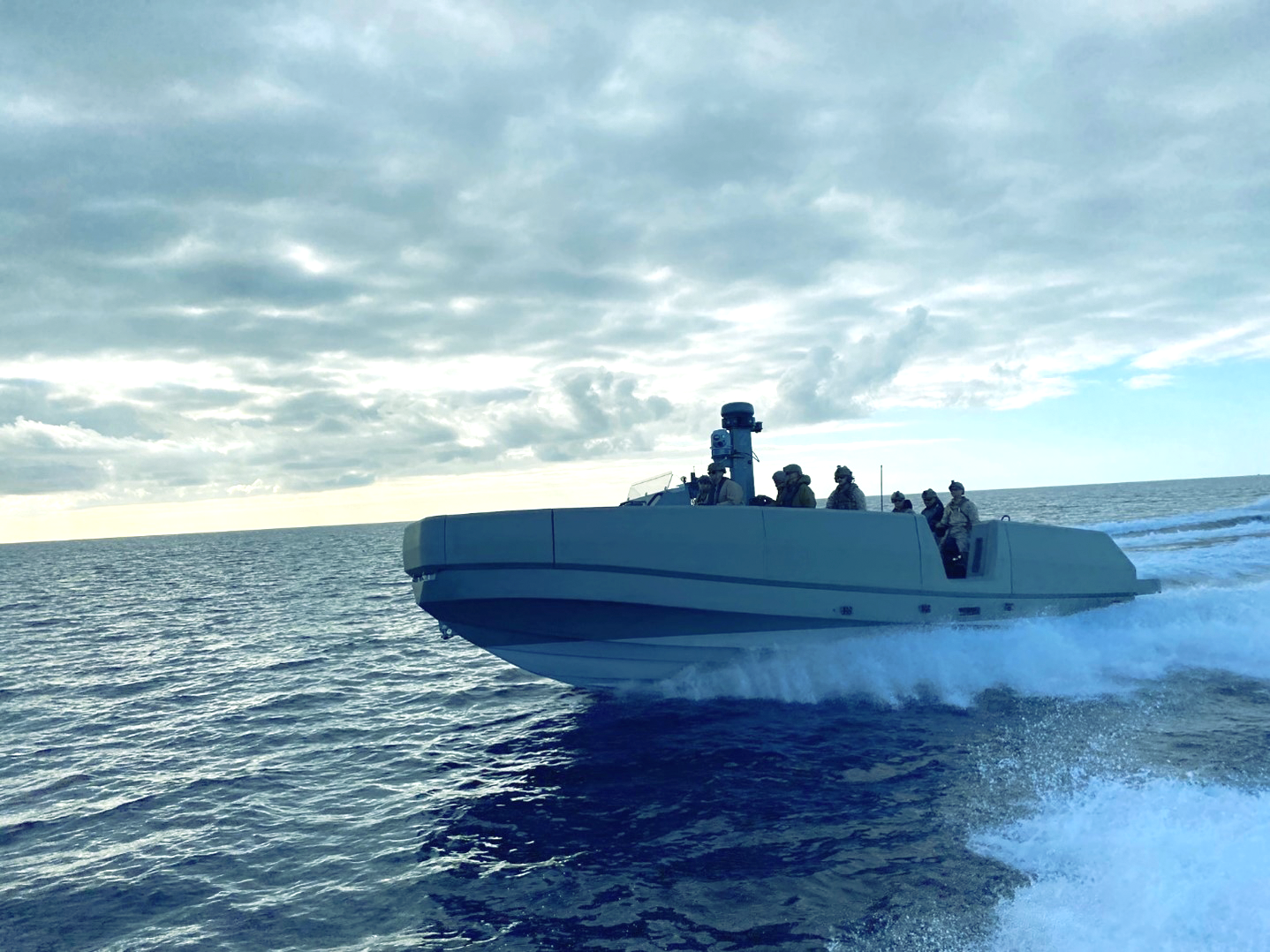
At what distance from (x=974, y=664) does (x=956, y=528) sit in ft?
6.07

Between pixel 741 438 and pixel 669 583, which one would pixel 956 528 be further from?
pixel 669 583

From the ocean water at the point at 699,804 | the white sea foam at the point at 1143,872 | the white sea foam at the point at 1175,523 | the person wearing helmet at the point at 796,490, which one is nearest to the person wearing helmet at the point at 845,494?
the person wearing helmet at the point at 796,490

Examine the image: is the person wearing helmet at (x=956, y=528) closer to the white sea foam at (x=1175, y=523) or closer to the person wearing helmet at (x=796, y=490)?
the person wearing helmet at (x=796, y=490)

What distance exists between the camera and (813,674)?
31.8ft

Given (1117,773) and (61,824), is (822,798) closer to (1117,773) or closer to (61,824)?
(1117,773)

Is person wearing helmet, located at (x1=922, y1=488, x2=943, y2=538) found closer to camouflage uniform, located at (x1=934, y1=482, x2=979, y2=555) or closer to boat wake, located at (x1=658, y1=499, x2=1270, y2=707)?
camouflage uniform, located at (x1=934, y1=482, x2=979, y2=555)

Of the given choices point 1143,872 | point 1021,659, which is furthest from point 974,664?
point 1143,872

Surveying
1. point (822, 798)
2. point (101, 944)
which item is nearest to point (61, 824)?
point (101, 944)

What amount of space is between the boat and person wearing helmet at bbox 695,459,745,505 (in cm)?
24

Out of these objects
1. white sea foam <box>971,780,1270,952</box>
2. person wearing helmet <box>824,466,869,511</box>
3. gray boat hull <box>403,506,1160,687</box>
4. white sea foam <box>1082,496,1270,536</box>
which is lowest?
white sea foam <box>971,780,1270,952</box>

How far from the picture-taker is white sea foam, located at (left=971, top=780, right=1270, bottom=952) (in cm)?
370

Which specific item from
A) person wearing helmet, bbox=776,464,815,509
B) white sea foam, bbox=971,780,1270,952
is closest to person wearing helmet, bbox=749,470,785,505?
person wearing helmet, bbox=776,464,815,509

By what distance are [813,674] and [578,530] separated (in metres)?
3.57

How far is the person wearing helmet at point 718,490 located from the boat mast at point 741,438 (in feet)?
2.55
